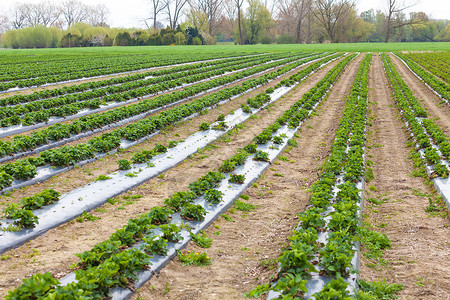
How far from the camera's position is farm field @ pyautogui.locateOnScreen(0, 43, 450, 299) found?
17.1 ft

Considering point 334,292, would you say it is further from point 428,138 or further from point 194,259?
point 428,138

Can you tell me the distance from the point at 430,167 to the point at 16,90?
62.7 feet

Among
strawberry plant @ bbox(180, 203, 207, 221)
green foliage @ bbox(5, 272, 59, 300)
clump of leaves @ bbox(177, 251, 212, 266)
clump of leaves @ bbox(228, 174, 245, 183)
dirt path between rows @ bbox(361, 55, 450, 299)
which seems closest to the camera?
green foliage @ bbox(5, 272, 59, 300)

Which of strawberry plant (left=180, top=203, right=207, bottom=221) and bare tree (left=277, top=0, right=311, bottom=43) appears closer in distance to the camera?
strawberry plant (left=180, top=203, right=207, bottom=221)

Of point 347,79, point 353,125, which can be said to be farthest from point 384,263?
point 347,79

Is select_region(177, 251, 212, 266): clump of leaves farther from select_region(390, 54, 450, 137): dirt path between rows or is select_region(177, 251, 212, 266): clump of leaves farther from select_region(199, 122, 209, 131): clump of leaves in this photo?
select_region(390, 54, 450, 137): dirt path between rows

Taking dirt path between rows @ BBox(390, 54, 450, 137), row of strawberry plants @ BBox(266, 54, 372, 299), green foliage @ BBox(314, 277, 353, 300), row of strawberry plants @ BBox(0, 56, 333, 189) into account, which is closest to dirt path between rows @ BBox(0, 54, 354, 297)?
row of strawberry plants @ BBox(0, 56, 333, 189)

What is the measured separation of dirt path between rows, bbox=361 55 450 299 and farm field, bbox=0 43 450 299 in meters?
0.03

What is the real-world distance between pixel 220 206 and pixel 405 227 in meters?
3.46

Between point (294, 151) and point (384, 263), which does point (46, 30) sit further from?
point (384, 263)

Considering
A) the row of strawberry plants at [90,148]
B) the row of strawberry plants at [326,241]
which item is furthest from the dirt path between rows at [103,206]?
the row of strawberry plants at [326,241]

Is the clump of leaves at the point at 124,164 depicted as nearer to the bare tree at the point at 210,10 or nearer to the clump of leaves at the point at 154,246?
the clump of leaves at the point at 154,246

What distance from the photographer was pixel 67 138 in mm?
11570

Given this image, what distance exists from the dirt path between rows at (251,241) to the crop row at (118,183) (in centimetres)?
235
